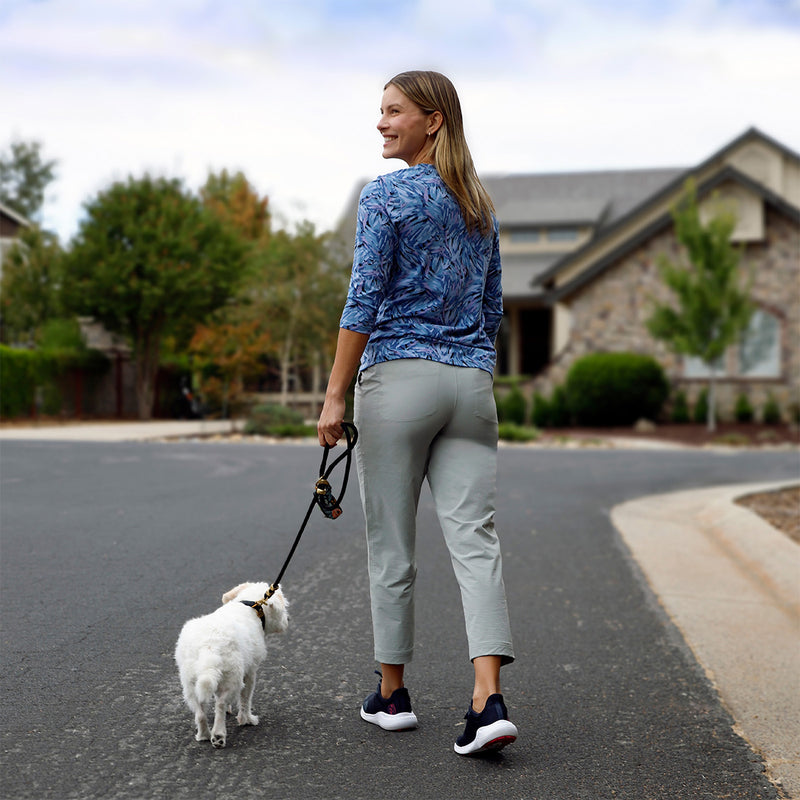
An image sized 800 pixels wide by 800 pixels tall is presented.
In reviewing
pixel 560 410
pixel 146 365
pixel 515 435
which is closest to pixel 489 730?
pixel 515 435

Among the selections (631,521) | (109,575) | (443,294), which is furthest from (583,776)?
(631,521)

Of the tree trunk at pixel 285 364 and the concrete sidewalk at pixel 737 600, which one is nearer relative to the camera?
the concrete sidewalk at pixel 737 600

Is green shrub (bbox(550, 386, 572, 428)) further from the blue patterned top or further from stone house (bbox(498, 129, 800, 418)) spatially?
the blue patterned top

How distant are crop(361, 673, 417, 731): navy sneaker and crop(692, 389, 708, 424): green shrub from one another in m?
22.9

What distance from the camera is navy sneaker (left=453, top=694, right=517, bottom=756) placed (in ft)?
10.2

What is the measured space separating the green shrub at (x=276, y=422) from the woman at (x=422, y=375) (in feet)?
59.3

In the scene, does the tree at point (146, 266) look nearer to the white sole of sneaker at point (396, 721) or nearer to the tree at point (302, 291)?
the tree at point (302, 291)

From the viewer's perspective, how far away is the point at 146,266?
26219 millimetres

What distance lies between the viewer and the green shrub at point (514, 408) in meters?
25.5

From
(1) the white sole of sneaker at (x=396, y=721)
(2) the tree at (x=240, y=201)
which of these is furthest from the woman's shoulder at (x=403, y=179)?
(2) the tree at (x=240, y=201)

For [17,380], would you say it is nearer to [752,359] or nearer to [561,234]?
[752,359]

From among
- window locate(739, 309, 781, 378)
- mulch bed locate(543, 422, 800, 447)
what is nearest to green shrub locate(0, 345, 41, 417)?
mulch bed locate(543, 422, 800, 447)

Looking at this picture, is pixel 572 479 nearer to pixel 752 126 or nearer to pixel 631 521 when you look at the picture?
pixel 631 521

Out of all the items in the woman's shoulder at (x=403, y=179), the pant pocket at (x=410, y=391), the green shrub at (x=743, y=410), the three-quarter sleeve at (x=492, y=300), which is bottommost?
the green shrub at (x=743, y=410)
